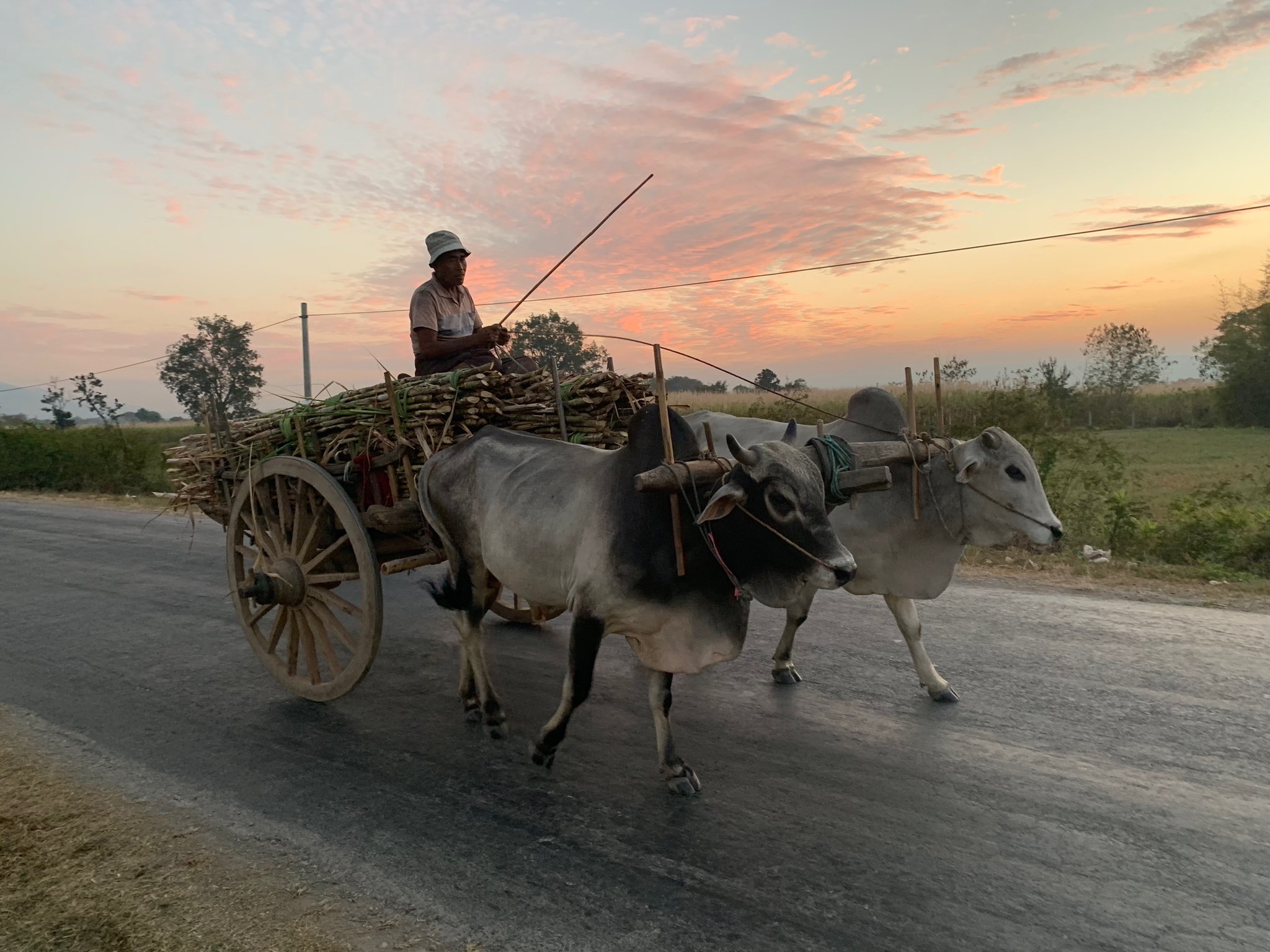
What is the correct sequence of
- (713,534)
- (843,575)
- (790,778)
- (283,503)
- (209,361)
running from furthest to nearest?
(209,361)
(283,503)
(790,778)
(713,534)
(843,575)

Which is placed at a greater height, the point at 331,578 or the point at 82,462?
the point at 82,462

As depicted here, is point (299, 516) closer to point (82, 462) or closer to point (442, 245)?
point (442, 245)

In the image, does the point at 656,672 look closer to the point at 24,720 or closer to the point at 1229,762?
the point at 1229,762

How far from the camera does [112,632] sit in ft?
21.9

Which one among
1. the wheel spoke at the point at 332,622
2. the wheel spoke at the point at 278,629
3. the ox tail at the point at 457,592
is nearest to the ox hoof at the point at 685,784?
the ox tail at the point at 457,592

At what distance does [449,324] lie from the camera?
558 cm

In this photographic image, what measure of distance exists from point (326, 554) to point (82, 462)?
21720 mm

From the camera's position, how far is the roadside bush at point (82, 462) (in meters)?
21.5

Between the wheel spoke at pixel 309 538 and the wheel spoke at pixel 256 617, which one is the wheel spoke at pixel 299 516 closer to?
the wheel spoke at pixel 309 538

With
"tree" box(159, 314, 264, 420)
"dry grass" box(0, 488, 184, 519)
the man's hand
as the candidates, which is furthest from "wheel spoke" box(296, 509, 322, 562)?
"tree" box(159, 314, 264, 420)

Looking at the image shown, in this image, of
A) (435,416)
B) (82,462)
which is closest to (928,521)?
(435,416)

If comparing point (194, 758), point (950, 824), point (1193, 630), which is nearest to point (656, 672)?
point (950, 824)

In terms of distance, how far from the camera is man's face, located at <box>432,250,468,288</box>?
5555mm

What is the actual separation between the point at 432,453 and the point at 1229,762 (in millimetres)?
4032
